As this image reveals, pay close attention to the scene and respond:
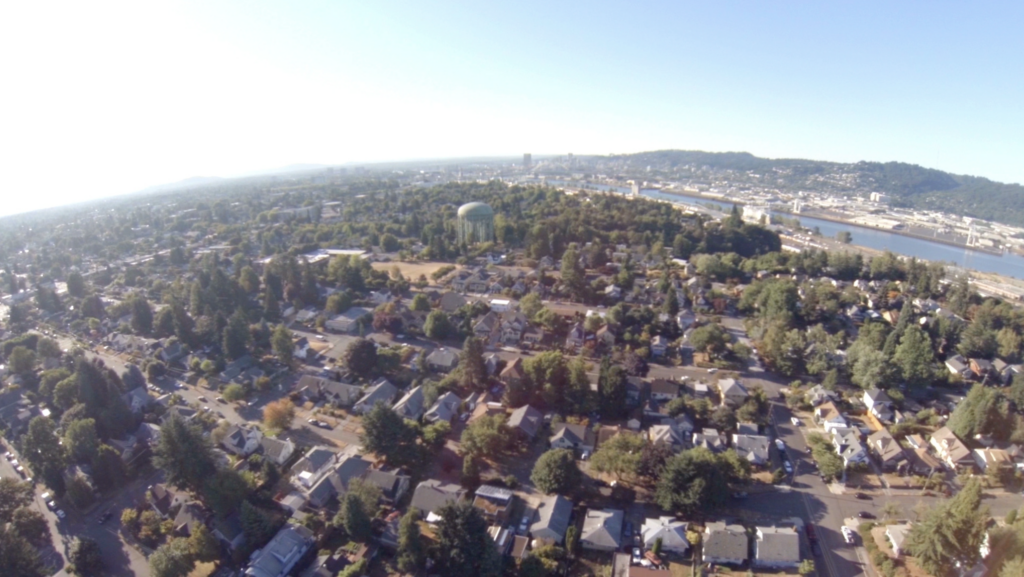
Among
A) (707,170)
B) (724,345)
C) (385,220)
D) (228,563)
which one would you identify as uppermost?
(707,170)

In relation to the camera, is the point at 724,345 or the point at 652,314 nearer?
the point at 724,345

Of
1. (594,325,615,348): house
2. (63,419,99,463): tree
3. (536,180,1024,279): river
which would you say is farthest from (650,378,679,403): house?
(536,180,1024,279): river

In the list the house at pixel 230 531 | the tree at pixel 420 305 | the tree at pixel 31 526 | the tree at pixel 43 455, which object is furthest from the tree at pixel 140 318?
the house at pixel 230 531

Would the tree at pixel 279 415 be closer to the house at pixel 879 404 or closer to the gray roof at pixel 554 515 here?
the gray roof at pixel 554 515

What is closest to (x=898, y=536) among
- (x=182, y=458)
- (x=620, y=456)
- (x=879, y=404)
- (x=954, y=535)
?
(x=954, y=535)

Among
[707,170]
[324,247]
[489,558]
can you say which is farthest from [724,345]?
[707,170]

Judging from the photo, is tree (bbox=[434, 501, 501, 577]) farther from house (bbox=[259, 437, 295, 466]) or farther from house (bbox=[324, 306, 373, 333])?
house (bbox=[324, 306, 373, 333])

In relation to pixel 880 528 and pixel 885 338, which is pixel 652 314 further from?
pixel 880 528
